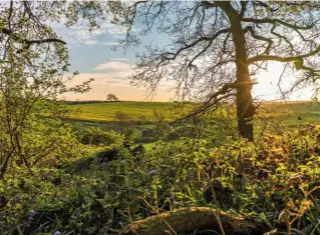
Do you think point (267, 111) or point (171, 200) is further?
point (267, 111)

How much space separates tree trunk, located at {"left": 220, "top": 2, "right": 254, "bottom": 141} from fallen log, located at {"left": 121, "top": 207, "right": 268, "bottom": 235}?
8463mm

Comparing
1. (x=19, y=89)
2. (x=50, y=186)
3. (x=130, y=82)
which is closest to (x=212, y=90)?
(x=130, y=82)

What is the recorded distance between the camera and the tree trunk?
11.8m

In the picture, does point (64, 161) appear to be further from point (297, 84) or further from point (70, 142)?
point (297, 84)

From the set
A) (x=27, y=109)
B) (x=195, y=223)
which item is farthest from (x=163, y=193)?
(x=27, y=109)

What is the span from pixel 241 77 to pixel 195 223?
9.70m

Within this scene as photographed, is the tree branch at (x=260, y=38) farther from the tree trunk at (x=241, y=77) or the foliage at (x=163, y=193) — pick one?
the foliage at (x=163, y=193)

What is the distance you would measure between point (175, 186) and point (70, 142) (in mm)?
5700

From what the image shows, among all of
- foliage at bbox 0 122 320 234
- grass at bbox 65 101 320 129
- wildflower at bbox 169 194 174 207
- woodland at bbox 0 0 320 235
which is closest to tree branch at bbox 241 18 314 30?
woodland at bbox 0 0 320 235

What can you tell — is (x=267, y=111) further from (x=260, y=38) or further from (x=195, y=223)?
(x=195, y=223)

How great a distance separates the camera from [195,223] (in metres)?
2.93

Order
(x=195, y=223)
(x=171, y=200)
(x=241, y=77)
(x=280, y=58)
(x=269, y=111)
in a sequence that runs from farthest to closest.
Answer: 1. (x=280, y=58)
2. (x=241, y=77)
3. (x=269, y=111)
4. (x=171, y=200)
5. (x=195, y=223)

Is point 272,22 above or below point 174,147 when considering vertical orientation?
above

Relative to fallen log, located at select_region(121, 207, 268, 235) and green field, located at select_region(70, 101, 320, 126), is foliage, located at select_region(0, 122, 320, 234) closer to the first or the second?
fallen log, located at select_region(121, 207, 268, 235)
